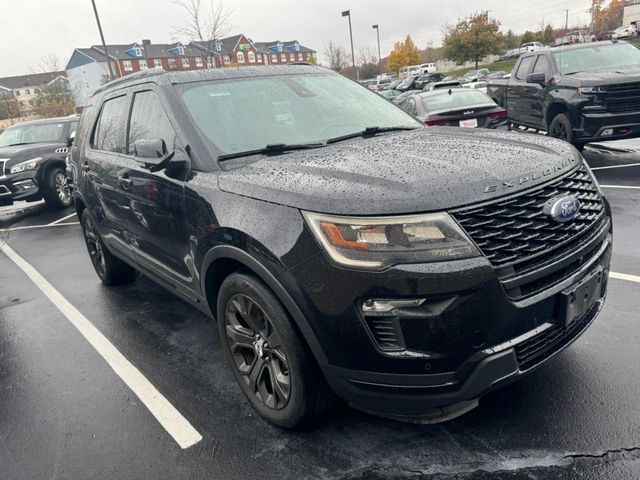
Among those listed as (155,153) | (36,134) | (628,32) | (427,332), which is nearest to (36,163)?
(36,134)

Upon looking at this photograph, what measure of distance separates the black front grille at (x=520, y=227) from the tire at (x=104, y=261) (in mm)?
3826

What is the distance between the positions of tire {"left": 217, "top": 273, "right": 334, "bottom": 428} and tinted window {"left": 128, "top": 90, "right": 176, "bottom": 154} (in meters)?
1.06

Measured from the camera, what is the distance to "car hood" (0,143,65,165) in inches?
407

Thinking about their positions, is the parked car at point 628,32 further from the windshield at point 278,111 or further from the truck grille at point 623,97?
the windshield at point 278,111

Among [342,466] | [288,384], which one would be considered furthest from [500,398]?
[288,384]

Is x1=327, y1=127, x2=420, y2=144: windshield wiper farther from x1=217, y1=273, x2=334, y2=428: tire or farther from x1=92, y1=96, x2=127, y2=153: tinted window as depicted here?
x1=92, y1=96, x2=127, y2=153: tinted window

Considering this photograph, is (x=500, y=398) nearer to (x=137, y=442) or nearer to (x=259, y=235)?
(x=259, y=235)

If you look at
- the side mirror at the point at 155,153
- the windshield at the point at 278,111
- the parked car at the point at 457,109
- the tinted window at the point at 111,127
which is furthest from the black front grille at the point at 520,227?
the parked car at the point at 457,109

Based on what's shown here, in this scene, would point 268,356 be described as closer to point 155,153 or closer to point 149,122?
point 155,153

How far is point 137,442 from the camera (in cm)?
283

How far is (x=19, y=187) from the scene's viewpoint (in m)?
10.2

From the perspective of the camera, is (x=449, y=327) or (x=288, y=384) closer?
(x=449, y=327)

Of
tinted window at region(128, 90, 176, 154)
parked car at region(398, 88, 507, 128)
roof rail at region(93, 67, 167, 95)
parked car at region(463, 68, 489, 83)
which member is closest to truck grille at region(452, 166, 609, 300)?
tinted window at region(128, 90, 176, 154)

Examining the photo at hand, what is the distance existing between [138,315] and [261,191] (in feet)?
8.82
